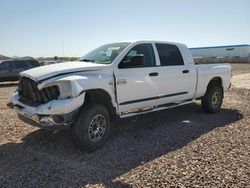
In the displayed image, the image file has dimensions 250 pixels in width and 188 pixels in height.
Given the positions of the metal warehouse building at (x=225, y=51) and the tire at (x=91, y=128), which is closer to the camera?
the tire at (x=91, y=128)

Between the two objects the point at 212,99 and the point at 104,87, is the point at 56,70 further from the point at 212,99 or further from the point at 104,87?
the point at 212,99

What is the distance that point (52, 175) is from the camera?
4.29m

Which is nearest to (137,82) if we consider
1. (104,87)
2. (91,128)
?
(104,87)

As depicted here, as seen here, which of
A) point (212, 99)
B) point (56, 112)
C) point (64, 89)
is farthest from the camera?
point (212, 99)

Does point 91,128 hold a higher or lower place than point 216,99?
higher

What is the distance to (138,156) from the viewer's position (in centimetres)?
506

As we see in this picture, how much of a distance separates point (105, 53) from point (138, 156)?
2430 millimetres

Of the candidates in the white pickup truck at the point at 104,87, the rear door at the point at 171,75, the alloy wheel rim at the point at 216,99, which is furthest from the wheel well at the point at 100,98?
the alloy wheel rim at the point at 216,99

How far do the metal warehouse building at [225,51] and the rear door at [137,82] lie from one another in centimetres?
7205

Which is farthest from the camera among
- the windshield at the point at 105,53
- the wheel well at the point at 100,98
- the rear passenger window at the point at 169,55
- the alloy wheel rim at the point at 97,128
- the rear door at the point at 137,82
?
the rear passenger window at the point at 169,55

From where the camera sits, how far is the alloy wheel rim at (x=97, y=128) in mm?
5234

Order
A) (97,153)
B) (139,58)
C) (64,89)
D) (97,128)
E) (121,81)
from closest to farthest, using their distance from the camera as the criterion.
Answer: (64,89) → (97,153) → (97,128) → (121,81) → (139,58)

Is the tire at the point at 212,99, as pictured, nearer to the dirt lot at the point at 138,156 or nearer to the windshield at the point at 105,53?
the dirt lot at the point at 138,156

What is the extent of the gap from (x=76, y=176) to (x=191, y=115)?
15.6ft
